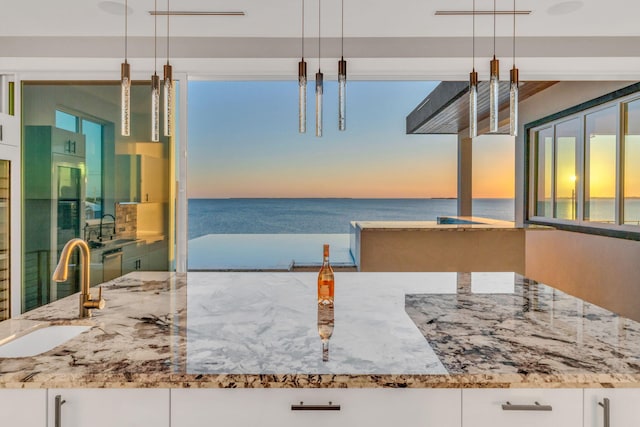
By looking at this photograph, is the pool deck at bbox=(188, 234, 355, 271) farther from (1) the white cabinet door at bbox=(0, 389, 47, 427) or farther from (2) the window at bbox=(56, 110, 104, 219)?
(1) the white cabinet door at bbox=(0, 389, 47, 427)

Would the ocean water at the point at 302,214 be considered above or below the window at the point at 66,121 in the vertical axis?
below

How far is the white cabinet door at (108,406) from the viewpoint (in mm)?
989

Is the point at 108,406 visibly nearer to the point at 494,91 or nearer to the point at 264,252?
the point at 494,91

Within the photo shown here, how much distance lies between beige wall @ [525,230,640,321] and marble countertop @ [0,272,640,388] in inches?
105

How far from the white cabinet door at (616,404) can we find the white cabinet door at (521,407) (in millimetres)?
24

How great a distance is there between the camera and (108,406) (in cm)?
100

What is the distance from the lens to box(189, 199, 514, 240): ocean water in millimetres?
14953

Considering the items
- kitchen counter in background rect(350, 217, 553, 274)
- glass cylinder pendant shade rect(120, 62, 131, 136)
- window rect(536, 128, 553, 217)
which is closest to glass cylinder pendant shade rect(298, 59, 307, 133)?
glass cylinder pendant shade rect(120, 62, 131, 136)

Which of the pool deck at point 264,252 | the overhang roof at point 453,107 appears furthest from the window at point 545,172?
the pool deck at point 264,252

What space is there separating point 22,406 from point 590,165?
4870 millimetres

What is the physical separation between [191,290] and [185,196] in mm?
1734

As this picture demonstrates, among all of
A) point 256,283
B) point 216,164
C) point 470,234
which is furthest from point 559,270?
point 216,164

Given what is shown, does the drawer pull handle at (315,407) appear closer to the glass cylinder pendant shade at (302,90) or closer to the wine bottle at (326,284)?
Result: the wine bottle at (326,284)

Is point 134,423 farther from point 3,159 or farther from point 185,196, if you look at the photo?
point 3,159
